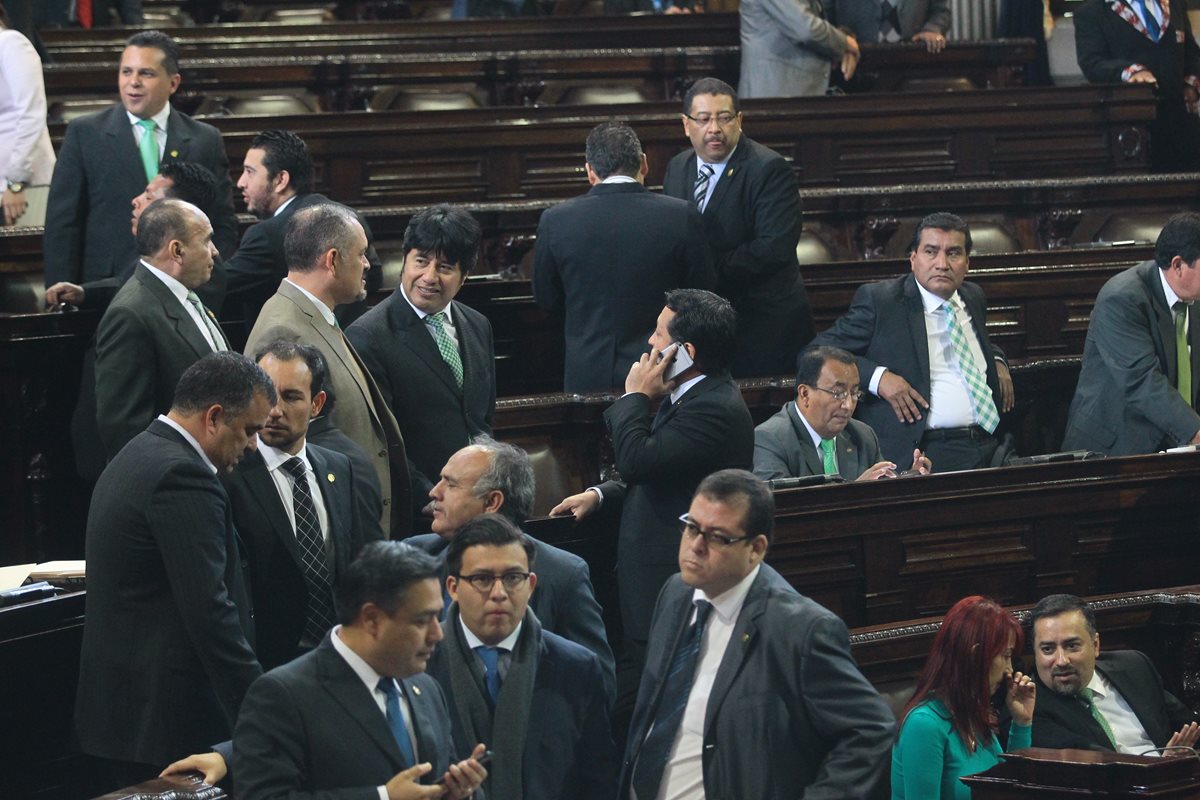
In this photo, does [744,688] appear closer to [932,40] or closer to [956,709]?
[956,709]

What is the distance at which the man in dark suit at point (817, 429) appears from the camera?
16.1ft

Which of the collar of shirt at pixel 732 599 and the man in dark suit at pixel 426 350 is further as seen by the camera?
the man in dark suit at pixel 426 350

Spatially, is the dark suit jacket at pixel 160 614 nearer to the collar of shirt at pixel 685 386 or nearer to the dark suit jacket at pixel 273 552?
the dark suit jacket at pixel 273 552

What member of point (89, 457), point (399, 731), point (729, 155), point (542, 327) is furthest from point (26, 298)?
point (399, 731)

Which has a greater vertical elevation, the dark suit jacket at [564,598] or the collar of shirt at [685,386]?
the collar of shirt at [685,386]

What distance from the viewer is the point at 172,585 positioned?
327 cm

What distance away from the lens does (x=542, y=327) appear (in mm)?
6129

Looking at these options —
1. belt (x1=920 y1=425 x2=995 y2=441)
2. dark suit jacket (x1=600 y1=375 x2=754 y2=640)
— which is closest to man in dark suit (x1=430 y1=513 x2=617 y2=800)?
dark suit jacket (x1=600 y1=375 x2=754 y2=640)

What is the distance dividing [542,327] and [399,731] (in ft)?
10.9

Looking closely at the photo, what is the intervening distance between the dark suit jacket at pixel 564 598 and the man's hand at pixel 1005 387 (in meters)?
2.35

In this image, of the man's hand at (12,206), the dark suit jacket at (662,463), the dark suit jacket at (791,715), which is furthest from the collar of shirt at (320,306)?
the man's hand at (12,206)

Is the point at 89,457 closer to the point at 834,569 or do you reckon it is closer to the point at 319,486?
the point at 319,486

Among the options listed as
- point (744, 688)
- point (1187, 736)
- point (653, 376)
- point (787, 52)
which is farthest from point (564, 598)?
point (787, 52)

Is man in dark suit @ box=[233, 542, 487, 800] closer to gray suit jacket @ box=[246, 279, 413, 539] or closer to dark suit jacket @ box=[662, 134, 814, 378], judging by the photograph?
gray suit jacket @ box=[246, 279, 413, 539]
